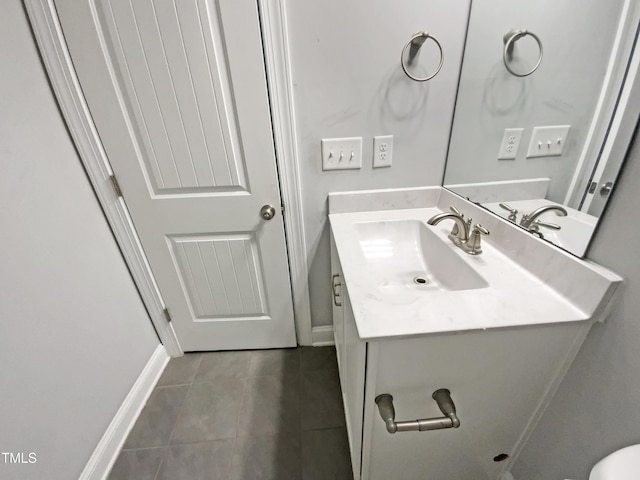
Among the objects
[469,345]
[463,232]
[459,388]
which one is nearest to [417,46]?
[463,232]

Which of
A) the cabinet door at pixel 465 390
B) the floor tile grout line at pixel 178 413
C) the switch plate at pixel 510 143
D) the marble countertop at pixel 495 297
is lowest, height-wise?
the floor tile grout line at pixel 178 413

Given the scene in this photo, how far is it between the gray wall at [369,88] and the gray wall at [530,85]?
0.22 ft

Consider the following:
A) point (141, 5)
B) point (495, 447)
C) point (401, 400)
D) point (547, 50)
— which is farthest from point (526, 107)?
point (141, 5)

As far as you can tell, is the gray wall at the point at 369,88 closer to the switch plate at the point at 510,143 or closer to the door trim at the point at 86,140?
the switch plate at the point at 510,143

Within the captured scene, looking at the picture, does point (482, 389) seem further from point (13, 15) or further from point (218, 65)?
point (13, 15)

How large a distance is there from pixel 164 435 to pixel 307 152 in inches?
56.1

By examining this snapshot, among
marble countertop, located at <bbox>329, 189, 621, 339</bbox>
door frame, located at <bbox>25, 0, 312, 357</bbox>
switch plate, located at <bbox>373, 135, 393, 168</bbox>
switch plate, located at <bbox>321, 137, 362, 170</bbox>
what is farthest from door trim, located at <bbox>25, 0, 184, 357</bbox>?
switch plate, located at <bbox>373, 135, 393, 168</bbox>

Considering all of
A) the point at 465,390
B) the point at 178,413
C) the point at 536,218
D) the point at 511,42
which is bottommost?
the point at 178,413

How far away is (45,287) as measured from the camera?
0.84 meters

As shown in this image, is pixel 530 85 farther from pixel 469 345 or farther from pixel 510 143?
pixel 469 345

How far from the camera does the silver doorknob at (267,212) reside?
1.12 meters

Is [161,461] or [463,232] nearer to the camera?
[463,232]

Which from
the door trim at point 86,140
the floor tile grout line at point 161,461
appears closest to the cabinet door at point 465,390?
the floor tile grout line at point 161,461

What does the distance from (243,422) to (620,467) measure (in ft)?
4.06
